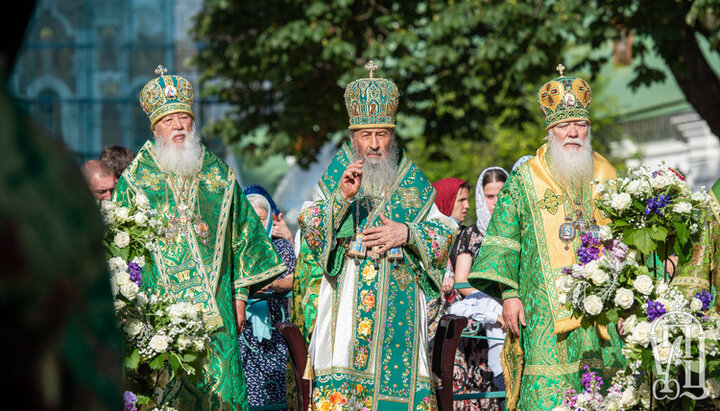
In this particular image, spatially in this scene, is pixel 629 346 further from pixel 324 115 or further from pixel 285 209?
pixel 285 209

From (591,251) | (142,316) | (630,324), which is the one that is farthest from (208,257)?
(630,324)

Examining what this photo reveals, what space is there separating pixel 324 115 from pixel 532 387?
9451mm

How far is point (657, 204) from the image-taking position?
16.9ft

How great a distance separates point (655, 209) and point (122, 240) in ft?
8.74

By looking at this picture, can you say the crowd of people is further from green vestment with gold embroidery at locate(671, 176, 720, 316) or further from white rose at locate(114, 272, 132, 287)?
white rose at locate(114, 272, 132, 287)

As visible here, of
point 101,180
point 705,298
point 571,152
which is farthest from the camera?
point 101,180

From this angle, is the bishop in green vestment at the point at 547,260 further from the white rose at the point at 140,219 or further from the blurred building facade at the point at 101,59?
the blurred building facade at the point at 101,59

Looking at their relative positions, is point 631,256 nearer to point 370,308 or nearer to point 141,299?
point 370,308

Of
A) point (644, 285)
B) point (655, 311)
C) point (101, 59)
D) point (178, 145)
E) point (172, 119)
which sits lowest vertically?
point (655, 311)

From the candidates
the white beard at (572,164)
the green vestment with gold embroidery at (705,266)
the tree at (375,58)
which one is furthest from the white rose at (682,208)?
the tree at (375,58)

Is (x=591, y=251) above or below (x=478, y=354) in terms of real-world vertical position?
above

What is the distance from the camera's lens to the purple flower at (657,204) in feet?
16.9

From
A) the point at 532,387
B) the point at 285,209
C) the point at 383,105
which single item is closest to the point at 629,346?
the point at 532,387

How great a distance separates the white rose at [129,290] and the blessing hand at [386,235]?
56.0 inches
